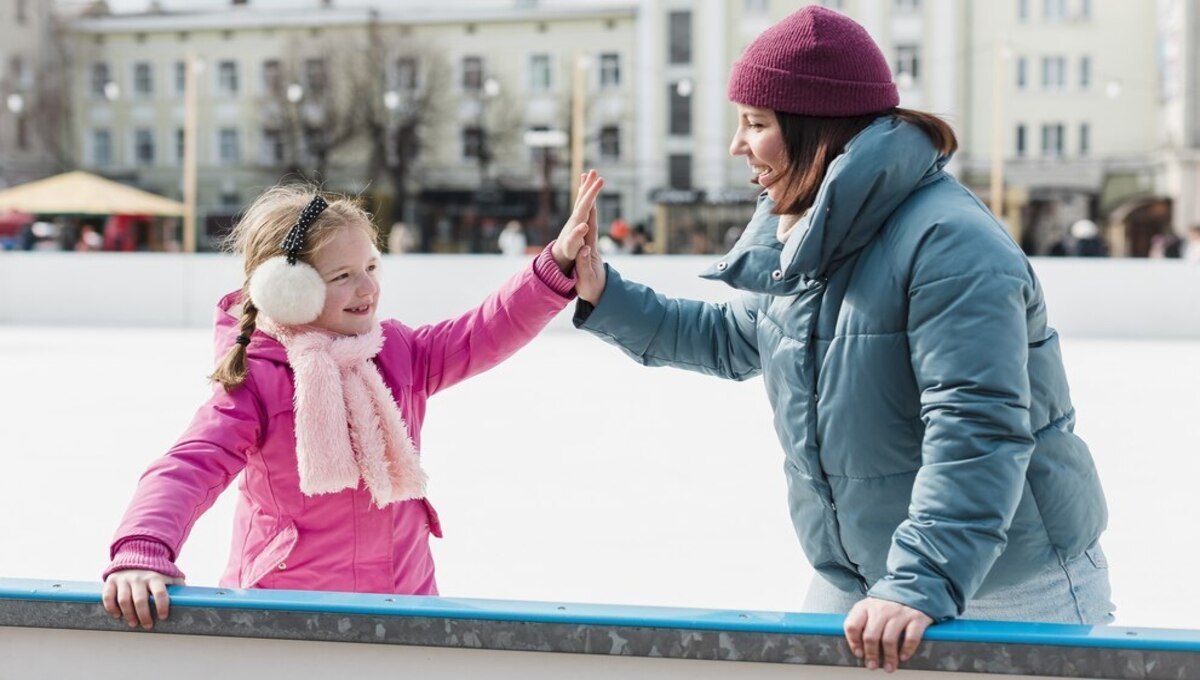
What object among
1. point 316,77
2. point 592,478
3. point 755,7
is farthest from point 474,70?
point 592,478

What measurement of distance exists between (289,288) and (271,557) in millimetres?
359

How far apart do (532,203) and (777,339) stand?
33.5m

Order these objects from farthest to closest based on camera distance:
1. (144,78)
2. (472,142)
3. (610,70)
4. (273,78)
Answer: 1. (144,78)
2. (273,78)
3. (472,142)
4. (610,70)

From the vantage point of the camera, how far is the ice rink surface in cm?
365

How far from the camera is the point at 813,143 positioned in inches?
64.3

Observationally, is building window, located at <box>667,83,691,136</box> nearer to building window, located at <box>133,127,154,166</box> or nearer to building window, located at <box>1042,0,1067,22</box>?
building window, located at <box>1042,0,1067,22</box>

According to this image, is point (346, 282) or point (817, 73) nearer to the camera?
point (817, 73)

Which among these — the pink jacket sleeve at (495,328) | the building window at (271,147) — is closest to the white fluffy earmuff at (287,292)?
the pink jacket sleeve at (495,328)

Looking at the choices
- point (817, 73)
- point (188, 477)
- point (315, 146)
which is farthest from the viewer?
point (315, 146)

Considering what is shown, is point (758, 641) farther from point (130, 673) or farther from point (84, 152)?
point (84, 152)

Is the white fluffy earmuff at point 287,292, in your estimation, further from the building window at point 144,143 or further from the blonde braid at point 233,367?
the building window at point 144,143

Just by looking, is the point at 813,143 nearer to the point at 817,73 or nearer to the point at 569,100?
the point at 817,73

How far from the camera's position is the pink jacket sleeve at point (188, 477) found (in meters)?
1.60

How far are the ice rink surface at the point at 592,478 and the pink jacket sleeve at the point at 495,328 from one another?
4.75ft
